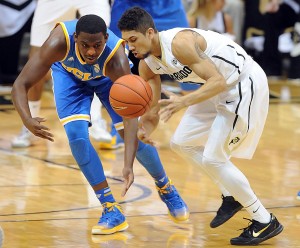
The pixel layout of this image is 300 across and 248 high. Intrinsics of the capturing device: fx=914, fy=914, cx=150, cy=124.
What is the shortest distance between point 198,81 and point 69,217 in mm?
1353

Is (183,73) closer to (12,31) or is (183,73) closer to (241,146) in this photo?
(241,146)

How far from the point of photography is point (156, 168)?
6.28 metres

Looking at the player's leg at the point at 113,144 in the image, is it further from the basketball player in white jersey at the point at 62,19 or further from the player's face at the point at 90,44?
the player's face at the point at 90,44

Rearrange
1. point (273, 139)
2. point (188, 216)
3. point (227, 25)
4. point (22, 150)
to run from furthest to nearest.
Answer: point (227, 25) → point (273, 139) → point (22, 150) → point (188, 216)

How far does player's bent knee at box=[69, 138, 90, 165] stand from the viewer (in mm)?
5957

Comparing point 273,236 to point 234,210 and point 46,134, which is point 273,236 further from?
point 46,134

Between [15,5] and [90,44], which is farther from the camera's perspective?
[15,5]

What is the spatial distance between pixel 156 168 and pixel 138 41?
1.04 m

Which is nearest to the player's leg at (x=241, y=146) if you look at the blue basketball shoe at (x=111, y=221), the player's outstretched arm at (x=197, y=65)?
the player's outstretched arm at (x=197, y=65)

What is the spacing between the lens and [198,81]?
5.86m

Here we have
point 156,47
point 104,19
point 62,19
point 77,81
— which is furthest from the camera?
point 62,19

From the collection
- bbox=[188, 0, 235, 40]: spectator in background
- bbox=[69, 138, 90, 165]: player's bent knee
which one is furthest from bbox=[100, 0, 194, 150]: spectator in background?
bbox=[69, 138, 90, 165]: player's bent knee

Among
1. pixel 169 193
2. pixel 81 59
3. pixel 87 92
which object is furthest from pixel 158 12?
pixel 81 59

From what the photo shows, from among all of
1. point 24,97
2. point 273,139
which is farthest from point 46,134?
point 273,139
